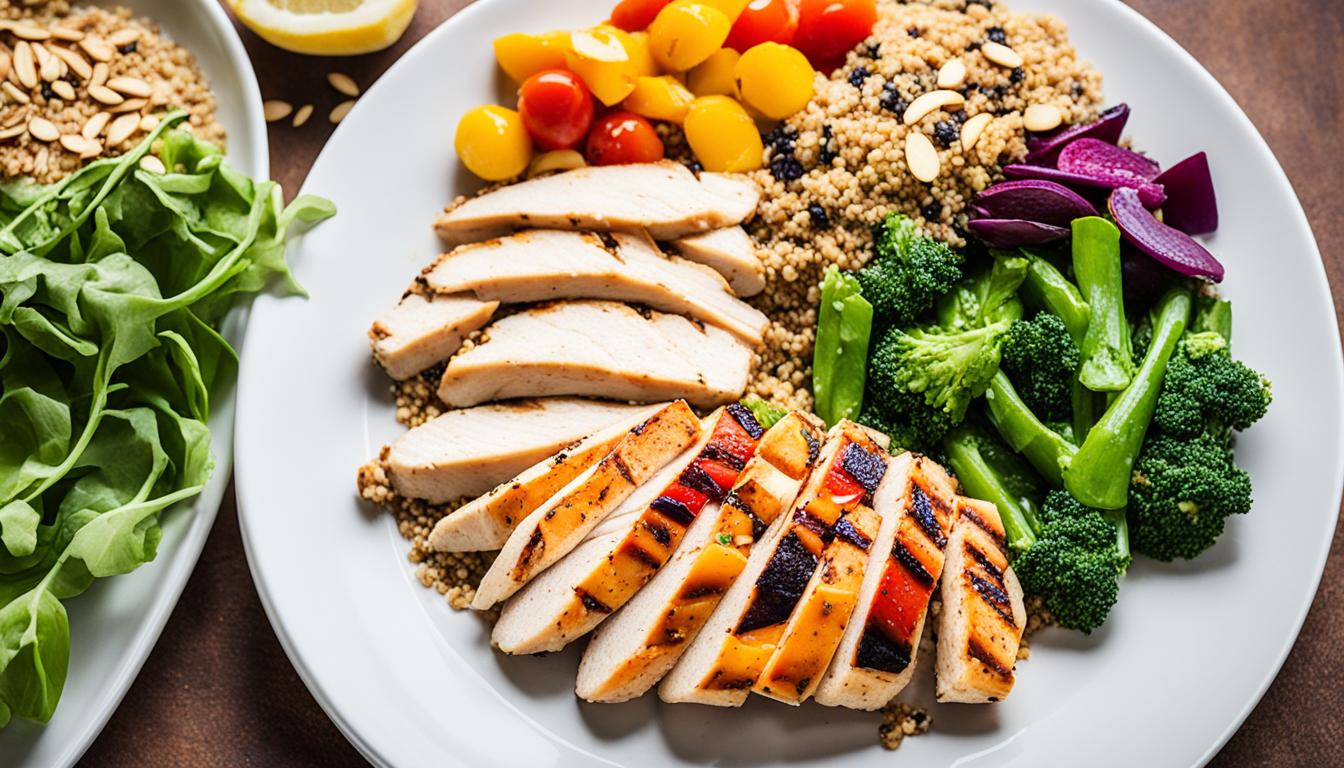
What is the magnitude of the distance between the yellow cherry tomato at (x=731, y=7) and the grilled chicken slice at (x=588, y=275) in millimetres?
783

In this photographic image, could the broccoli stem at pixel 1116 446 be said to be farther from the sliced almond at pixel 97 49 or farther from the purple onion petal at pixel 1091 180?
the sliced almond at pixel 97 49

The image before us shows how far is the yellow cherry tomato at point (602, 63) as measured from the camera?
3.03 m

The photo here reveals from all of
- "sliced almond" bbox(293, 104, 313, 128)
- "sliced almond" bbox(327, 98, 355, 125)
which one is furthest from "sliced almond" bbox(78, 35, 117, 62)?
"sliced almond" bbox(327, 98, 355, 125)

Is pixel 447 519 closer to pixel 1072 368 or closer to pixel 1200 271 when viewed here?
pixel 1072 368

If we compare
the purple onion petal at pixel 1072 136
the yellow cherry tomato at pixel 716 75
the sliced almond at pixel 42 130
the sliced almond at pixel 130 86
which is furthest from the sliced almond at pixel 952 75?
the sliced almond at pixel 42 130

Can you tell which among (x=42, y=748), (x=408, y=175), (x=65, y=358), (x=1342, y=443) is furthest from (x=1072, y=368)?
(x=42, y=748)

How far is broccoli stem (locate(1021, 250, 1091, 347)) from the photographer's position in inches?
117

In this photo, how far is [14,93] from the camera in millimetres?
3172

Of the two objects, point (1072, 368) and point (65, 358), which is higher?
point (1072, 368)

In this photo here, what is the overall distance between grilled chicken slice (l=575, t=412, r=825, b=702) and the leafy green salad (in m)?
0.39

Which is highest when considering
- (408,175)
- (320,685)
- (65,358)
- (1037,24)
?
(1037,24)

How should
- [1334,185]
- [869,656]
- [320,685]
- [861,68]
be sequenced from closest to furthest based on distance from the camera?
1. [869,656]
2. [320,685]
3. [861,68]
4. [1334,185]

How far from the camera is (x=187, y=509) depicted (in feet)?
9.68

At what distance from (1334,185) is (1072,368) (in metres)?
1.44
